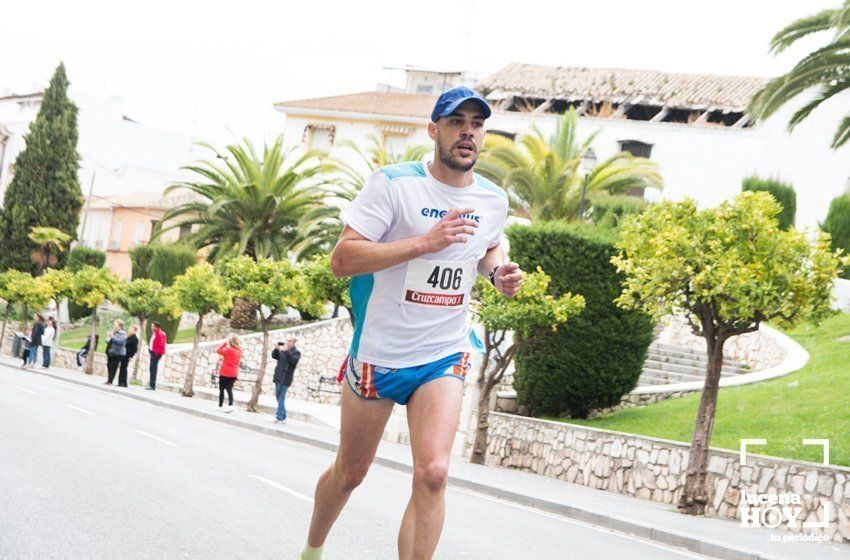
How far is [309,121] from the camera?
224ft

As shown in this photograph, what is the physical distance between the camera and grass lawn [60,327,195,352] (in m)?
52.7

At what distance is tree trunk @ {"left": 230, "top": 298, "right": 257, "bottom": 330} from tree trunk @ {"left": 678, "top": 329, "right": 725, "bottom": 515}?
34352 millimetres

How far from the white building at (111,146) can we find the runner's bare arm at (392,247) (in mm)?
83929

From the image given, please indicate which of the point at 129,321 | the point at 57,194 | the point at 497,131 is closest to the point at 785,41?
the point at 497,131

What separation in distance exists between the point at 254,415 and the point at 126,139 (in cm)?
6909

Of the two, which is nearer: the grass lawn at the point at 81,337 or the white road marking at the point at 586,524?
the white road marking at the point at 586,524

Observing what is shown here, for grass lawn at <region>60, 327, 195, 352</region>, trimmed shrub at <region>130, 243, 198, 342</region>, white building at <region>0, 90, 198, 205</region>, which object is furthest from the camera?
white building at <region>0, 90, 198, 205</region>

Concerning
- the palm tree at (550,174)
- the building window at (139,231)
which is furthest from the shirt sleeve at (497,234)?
the building window at (139,231)

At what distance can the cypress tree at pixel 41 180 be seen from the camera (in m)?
68.1

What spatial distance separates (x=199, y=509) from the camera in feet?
30.1

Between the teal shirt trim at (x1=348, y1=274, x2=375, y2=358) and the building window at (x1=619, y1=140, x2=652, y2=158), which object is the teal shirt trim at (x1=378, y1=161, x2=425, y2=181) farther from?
the building window at (x1=619, y1=140, x2=652, y2=158)

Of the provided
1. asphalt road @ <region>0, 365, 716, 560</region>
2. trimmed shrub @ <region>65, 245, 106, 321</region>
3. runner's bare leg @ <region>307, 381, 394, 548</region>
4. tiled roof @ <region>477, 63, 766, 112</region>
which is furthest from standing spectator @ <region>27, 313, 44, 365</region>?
runner's bare leg @ <region>307, 381, 394, 548</region>

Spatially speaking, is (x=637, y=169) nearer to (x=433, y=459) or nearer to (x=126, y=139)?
(x=433, y=459)

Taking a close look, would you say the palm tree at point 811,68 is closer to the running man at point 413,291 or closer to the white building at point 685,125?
the running man at point 413,291
